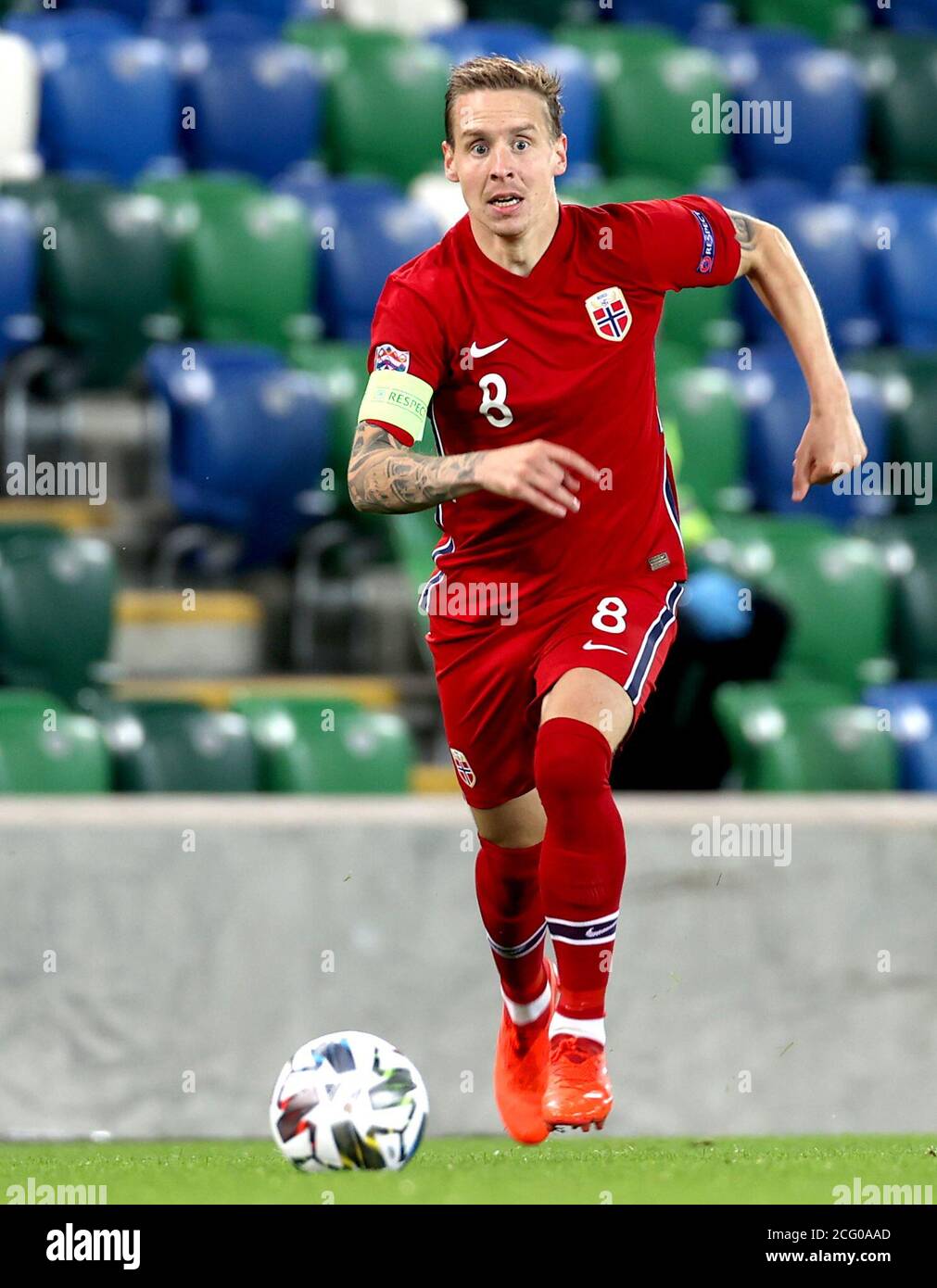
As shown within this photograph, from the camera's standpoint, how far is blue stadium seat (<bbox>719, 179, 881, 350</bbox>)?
8727 millimetres

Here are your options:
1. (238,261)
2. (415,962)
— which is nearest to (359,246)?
(238,261)

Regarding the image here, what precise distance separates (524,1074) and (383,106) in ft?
16.3

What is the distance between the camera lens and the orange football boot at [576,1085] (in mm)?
3924

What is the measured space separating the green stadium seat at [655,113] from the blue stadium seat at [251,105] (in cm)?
126

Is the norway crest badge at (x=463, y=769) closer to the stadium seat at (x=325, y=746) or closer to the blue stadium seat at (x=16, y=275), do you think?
the stadium seat at (x=325, y=746)

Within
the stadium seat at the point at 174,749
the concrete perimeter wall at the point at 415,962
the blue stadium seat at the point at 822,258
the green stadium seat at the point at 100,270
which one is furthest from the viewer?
the blue stadium seat at the point at 822,258

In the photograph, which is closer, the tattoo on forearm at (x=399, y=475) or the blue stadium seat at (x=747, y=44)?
the tattoo on forearm at (x=399, y=475)

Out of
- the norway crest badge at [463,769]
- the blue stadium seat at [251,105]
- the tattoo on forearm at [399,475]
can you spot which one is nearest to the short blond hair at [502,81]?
the tattoo on forearm at [399,475]

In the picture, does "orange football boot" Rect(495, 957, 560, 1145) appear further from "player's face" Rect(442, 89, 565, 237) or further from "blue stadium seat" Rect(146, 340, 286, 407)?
"blue stadium seat" Rect(146, 340, 286, 407)

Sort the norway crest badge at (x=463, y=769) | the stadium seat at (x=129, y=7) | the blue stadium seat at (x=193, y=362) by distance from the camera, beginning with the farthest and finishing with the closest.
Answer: the stadium seat at (x=129, y=7)
the blue stadium seat at (x=193, y=362)
the norway crest badge at (x=463, y=769)

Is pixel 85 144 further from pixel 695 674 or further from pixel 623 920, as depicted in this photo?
pixel 623 920

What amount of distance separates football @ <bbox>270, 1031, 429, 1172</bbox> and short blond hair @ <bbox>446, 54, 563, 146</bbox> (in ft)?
6.05

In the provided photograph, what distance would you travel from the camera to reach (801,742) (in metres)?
6.66

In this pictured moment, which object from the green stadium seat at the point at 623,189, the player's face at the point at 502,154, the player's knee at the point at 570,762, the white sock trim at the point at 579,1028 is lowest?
the white sock trim at the point at 579,1028
